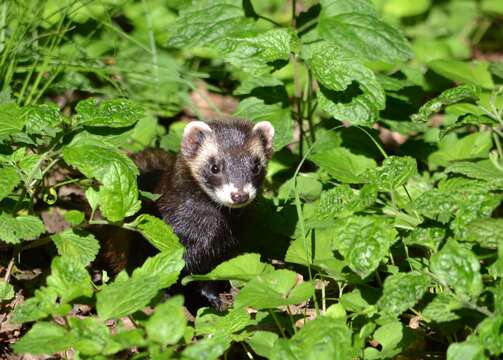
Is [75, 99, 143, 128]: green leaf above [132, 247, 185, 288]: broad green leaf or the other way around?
above

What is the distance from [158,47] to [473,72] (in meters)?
3.23

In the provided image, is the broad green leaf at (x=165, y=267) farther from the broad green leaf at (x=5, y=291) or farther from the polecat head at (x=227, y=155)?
the polecat head at (x=227, y=155)

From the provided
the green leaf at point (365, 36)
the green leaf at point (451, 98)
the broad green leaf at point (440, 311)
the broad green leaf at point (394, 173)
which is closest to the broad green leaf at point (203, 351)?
the broad green leaf at point (440, 311)

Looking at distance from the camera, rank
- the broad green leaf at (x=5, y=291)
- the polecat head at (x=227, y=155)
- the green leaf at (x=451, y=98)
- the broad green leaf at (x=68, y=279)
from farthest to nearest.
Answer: the polecat head at (x=227, y=155)
the green leaf at (x=451, y=98)
the broad green leaf at (x=5, y=291)
the broad green leaf at (x=68, y=279)

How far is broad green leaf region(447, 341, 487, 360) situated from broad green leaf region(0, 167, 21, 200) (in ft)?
7.51

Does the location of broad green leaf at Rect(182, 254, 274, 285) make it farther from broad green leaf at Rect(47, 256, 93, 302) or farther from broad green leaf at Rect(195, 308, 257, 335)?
broad green leaf at Rect(47, 256, 93, 302)

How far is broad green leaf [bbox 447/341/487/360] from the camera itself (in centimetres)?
355

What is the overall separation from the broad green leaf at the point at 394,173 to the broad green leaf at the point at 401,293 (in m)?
0.61

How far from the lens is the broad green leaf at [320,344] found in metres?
3.62

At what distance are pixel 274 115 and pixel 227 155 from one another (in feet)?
2.25

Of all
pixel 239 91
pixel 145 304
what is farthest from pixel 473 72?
pixel 145 304

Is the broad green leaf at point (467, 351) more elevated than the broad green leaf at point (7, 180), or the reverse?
the broad green leaf at point (7, 180)

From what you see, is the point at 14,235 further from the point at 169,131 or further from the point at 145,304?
the point at 169,131

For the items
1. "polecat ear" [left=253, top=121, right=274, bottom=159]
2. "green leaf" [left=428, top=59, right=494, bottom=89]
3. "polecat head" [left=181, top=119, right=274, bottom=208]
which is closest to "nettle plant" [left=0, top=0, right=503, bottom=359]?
"polecat ear" [left=253, top=121, right=274, bottom=159]
